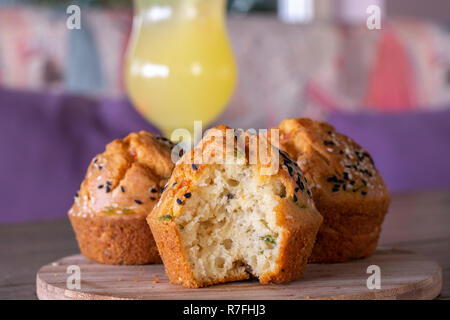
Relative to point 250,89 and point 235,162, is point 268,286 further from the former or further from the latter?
point 250,89

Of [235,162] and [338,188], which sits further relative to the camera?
[338,188]

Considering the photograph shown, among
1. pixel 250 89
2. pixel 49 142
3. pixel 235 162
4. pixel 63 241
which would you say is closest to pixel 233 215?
pixel 235 162

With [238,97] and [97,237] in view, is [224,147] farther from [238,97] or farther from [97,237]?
[238,97]

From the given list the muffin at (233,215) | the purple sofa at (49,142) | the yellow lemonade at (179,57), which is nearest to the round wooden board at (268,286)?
the muffin at (233,215)

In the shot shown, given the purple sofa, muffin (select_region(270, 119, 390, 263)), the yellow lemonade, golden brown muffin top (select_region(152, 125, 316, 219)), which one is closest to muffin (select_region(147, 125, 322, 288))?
golden brown muffin top (select_region(152, 125, 316, 219))

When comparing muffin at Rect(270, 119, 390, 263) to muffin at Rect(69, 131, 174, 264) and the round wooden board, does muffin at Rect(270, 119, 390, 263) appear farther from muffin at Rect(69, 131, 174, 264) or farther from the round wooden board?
muffin at Rect(69, 131, 174, 264)

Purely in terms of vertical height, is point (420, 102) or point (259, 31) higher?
point (259, 31)
